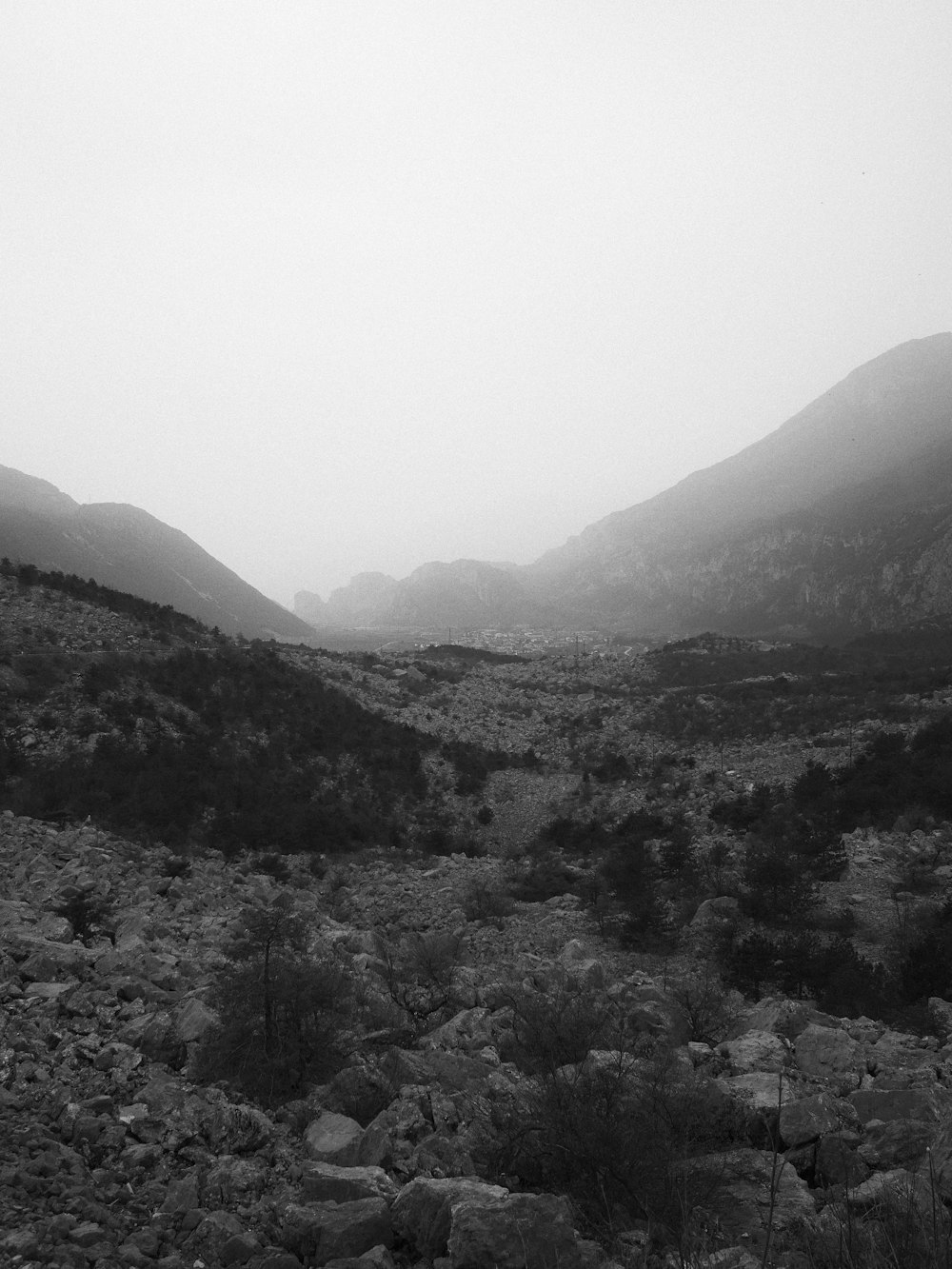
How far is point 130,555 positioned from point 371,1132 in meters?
105

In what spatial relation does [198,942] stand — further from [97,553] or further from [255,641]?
[97,553]

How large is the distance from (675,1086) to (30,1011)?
5.44 meters

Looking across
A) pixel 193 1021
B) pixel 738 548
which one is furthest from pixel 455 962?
pixel 738 548

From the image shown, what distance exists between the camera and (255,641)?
105ft

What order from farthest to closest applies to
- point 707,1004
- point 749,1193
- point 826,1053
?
point 707,1004
point 826,1053
point 749,1193

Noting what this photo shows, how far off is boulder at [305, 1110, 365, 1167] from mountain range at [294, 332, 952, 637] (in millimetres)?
68454

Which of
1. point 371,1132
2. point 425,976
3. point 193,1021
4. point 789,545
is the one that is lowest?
point 425,976

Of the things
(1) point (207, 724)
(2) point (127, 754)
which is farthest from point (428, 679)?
(2) point (127, 754)

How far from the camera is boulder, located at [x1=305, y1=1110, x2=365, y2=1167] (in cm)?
445

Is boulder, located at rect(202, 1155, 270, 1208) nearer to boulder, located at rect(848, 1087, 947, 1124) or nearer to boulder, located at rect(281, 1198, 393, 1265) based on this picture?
boulder, located at rect(281, 1198, 393, 1265)

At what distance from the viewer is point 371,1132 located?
15.1ft

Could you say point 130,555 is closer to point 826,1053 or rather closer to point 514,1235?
point 826,1053

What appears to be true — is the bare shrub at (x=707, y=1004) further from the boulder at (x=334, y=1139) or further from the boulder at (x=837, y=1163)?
the boulder at (x=334, y=1139)

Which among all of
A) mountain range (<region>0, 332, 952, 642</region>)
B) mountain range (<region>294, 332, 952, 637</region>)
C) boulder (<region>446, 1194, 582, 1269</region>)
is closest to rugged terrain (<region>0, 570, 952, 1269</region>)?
boulder (<region>446, 1194, 582, 1269</region>)
